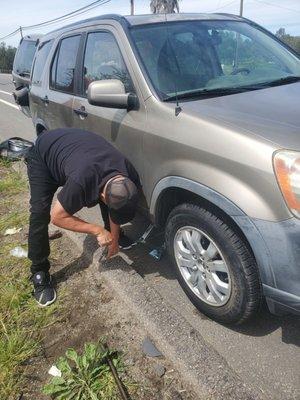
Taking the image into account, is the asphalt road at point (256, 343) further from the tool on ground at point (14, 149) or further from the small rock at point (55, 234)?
the tool on ground at point (14, 149)

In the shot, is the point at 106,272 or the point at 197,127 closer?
the point at 197,127

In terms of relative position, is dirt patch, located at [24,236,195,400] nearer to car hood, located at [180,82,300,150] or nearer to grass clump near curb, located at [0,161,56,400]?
grass clump near curb, located at [0,161,56,400]

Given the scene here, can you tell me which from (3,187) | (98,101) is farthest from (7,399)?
(3,187)

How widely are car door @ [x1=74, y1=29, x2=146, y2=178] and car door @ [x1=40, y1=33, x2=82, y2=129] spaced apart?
204 millimetres

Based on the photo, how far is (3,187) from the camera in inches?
212

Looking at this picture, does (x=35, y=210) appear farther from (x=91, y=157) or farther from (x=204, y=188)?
(x=204, y=188)

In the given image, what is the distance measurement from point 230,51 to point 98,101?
1.17m

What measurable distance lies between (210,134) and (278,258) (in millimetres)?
769

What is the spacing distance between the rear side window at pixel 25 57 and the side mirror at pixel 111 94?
8522 mm

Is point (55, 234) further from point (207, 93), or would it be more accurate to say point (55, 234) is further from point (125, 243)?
point (207, 93)

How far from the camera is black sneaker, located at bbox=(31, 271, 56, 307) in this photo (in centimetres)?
297

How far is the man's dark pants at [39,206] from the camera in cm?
299

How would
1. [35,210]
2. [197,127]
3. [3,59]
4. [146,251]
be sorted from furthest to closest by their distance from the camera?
1. [3,59]
2. [146,251]
3. [35,210]
4. [197,127]

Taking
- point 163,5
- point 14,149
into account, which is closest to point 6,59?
point 163,5
